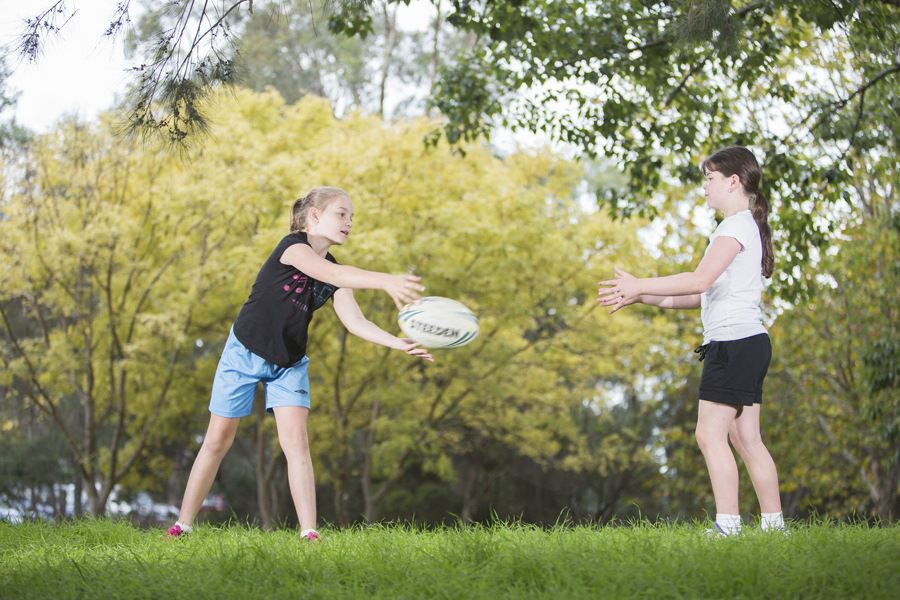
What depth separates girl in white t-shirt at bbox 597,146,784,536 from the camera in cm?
452

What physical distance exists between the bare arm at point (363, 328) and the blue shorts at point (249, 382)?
338mm

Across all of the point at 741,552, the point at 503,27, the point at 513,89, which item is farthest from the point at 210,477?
the point at 513,89

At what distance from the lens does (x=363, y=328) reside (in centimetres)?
510

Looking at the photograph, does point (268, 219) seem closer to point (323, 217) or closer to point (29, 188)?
point (29, 188)

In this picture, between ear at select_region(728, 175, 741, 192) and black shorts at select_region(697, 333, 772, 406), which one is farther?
ear at select_region(728, 175, 741, 192)

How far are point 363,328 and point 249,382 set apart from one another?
662 mm

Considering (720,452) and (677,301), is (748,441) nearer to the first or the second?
(720,452)

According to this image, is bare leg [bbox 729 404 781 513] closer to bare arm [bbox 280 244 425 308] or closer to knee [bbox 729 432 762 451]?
knee [bbox 729 432 762 451]

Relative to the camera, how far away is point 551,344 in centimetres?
1845

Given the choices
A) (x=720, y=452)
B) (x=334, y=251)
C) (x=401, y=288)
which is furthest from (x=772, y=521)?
(x=334, y=251)

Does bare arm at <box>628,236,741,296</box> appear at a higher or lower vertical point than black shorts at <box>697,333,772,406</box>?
higher

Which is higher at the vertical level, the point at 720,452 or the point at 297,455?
the point at 720,452

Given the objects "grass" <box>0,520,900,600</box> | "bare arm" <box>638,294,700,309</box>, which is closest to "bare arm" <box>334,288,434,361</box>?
"grass" <box>0,520,900,600</box>

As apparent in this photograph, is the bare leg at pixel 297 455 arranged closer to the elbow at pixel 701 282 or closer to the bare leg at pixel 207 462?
the bare leg at pixel 207 462
